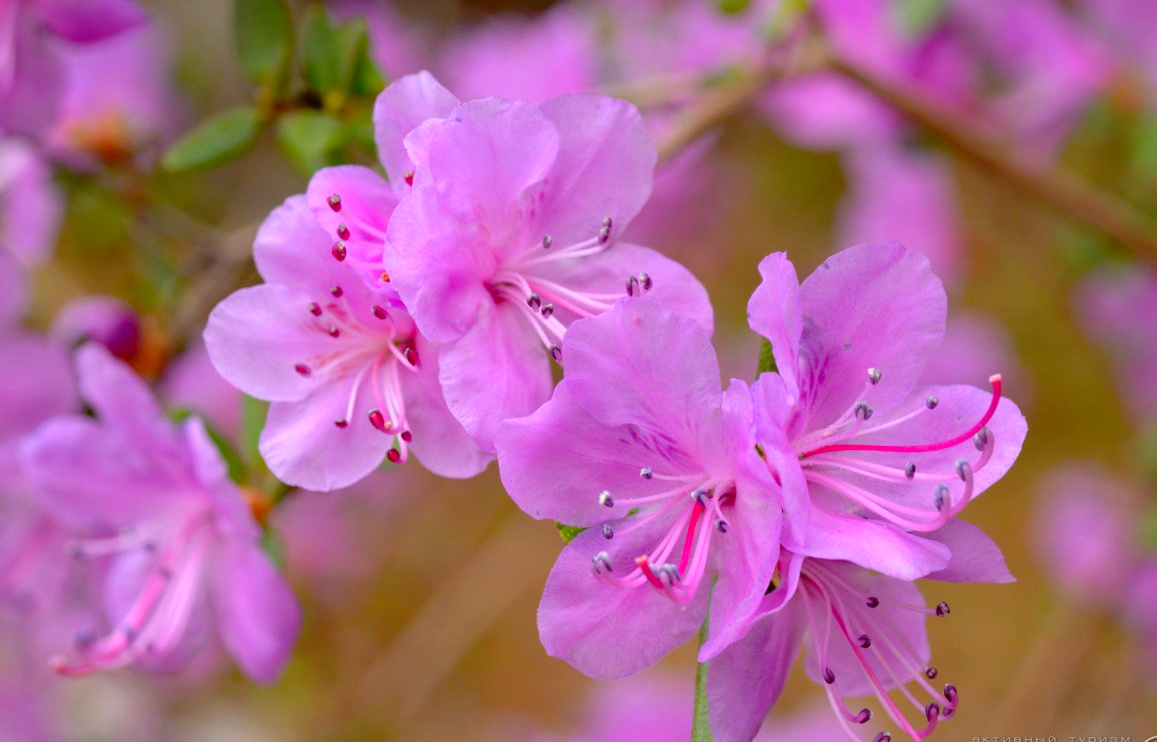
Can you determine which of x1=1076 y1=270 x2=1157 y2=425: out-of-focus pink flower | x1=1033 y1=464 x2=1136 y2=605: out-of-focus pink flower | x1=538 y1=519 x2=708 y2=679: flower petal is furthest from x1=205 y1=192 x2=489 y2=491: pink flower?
x1=1033 y1=464 x2=1136 y2=605: out-of-focus pink flower

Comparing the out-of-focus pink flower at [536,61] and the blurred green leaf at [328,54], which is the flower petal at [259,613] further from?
the out-of-focus pink flower at [536,61]

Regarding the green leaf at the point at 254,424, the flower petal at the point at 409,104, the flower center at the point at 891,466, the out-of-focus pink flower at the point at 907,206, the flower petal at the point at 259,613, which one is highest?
the flower petal at the point at 409,104

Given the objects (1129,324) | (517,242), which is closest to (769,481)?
(517,242)

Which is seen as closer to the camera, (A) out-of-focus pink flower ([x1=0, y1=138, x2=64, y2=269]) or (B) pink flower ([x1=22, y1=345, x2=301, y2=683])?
(B) pink flower ([x1=22, y1=345, x2=301, y2=683])

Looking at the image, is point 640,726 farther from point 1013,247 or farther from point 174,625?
point 1013,247

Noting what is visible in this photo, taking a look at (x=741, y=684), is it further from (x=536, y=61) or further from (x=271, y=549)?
(x=536, y=61)

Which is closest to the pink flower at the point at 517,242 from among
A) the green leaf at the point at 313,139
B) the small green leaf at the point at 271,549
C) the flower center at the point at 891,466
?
the flower center at the point at 891,466

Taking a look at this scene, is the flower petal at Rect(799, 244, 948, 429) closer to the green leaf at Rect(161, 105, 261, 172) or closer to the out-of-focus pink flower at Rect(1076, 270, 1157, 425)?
the green leaf at Rect(161, 105, 261, 172)

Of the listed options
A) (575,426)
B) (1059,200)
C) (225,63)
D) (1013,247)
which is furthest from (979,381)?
(225,63)
